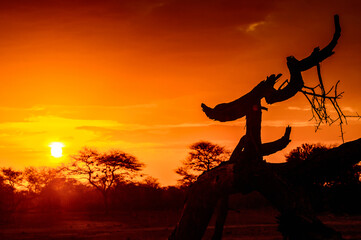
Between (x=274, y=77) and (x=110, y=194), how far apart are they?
64876mm

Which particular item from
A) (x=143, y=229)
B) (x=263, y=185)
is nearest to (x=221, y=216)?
(x=263, y=185)

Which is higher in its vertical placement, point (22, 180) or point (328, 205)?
point (22, 180)

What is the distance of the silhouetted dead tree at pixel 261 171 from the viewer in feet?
14.9

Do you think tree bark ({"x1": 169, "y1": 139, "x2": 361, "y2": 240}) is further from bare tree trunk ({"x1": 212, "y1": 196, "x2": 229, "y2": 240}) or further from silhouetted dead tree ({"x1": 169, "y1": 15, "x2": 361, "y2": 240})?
bare tree trunk ({"x1": 212, "y1": 196, "x2": 229, "y2": 240})

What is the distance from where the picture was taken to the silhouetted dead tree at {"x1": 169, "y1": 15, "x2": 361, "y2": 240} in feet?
14.9

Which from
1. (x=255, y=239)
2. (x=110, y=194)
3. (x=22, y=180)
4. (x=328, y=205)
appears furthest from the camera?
(x=22, y=180)

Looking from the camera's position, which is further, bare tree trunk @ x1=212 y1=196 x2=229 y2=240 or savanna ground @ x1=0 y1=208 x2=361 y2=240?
savanna ground @ x1=0 y1=208 x2=361 y2=240

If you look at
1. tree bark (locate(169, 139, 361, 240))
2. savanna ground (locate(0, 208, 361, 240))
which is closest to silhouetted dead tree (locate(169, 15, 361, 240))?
tree bark (locate(169, 139, 361, 240))

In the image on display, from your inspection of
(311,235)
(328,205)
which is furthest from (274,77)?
(328,205)

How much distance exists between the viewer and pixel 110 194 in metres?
67.6

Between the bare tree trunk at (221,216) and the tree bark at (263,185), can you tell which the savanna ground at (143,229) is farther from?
the tree bark at (263,185)

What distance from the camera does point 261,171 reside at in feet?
15.7

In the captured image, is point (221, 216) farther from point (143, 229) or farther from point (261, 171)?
point (143, 229)

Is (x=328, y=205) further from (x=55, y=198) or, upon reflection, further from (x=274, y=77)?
(x=55, y=198)
